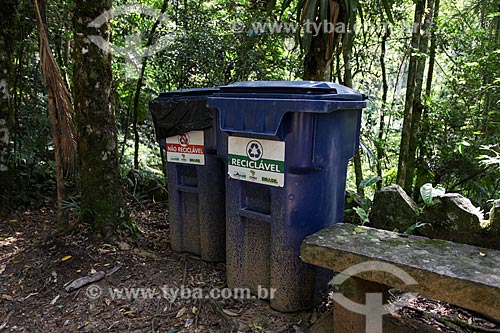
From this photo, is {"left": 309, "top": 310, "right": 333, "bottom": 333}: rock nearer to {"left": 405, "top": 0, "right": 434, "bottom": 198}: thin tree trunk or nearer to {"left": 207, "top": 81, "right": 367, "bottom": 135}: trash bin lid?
Result: {"left": 207, "top": 81, "right": 367, "bottom": 135}: trash bin lid

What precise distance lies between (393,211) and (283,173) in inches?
42.5

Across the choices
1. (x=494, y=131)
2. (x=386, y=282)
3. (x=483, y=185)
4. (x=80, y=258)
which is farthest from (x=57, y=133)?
(x=483, y=185)

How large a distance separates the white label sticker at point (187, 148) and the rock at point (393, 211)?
1.37 meters

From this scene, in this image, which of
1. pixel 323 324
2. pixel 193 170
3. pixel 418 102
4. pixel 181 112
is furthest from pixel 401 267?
pixel 418 102

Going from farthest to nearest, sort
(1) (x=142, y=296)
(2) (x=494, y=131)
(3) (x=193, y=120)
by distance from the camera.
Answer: (2) (x=494, y=131)
(3) (x=193, y=120)
(1) (x=142, y=296)

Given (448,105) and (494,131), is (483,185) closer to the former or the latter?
(494,131)

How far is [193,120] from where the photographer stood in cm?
271

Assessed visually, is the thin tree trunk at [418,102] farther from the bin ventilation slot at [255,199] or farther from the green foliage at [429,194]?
the bin ventilation slot at [255,199]

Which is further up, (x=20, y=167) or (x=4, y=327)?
(x=20, y=167)

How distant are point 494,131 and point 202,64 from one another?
3.48 metres

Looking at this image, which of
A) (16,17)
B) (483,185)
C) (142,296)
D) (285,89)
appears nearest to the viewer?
(285,89)

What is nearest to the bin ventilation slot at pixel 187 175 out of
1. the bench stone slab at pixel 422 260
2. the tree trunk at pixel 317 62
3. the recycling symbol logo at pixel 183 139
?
the recycling symbol logo at pixel 183 139

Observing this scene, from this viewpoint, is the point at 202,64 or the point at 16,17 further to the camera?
the point at 202,64

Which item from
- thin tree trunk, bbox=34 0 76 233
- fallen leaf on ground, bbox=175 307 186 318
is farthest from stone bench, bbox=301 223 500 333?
thin tree trunk, bbox=34 0 76 233
